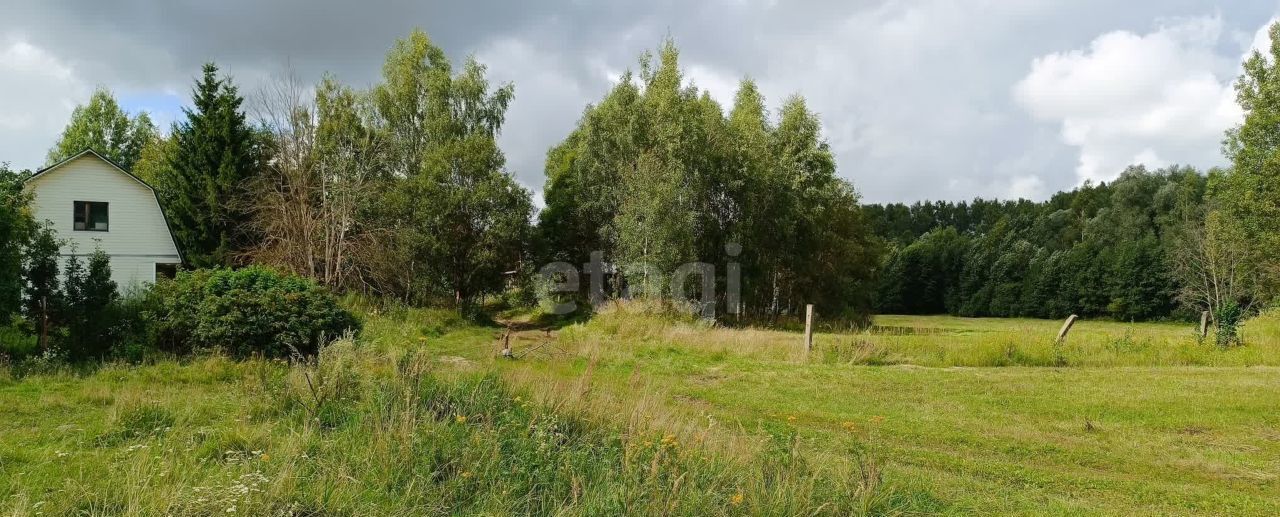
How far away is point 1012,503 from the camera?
19.1 ft

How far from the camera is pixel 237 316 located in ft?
38.4

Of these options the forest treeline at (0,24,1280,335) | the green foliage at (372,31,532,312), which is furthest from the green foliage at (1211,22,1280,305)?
the green foliage at (372,31,532,312)

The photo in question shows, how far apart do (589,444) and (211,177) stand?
26270 millimetres

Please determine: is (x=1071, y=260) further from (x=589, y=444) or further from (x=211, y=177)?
(x=589, y=444)

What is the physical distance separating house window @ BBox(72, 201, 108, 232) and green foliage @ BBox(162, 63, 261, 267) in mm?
2116

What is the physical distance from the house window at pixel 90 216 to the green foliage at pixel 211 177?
6.94ft

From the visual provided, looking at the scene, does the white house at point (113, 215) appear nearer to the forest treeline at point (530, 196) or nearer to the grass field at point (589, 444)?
the forest treeline at point (530, 196)

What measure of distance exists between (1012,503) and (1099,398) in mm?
6719

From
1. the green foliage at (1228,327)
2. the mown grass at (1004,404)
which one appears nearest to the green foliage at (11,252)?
the mown grass at (1004,404)

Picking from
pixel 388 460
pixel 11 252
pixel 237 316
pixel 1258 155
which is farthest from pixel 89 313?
pixel 1258 155

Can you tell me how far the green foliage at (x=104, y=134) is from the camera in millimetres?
44031

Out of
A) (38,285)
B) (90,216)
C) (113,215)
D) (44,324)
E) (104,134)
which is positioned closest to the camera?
(44,324)

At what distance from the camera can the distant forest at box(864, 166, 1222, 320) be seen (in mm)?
52562

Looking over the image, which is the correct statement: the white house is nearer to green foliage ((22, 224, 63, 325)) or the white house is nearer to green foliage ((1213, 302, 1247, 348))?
green foliage ((22, 224, 63, 325))
